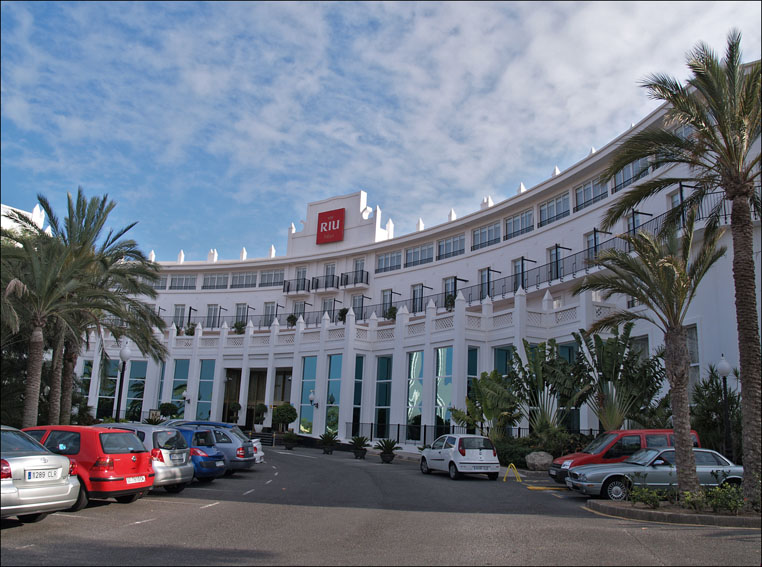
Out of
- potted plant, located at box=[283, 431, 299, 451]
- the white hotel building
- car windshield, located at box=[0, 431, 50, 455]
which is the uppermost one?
the white hotel building

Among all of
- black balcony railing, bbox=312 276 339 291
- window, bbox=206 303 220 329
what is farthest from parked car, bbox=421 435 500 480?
window, bbox=206 303 220 329

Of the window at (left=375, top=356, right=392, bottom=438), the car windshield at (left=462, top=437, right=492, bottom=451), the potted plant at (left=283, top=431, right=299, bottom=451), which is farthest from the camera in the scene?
the potted plant at (left=283, top=431, right=299, bottom=451)

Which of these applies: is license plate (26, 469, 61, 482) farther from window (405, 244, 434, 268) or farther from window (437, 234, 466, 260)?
window (405, 244, 434, 268)

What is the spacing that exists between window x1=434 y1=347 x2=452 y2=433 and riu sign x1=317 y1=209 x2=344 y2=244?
2139 cm

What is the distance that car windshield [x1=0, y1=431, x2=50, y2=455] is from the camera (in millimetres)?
9391

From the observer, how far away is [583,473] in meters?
14.8

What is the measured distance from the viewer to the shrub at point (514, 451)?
21.8 m

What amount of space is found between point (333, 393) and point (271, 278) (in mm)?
18721

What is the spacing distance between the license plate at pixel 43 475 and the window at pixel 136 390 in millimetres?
37890

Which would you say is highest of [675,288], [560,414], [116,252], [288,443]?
[116,252]

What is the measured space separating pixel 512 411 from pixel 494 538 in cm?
1532

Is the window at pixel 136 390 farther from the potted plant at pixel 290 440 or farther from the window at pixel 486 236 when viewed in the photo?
the window at pixel 486 236

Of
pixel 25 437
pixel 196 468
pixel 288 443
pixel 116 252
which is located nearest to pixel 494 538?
pixel 25 437

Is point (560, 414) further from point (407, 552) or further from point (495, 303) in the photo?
point (407, 552)
